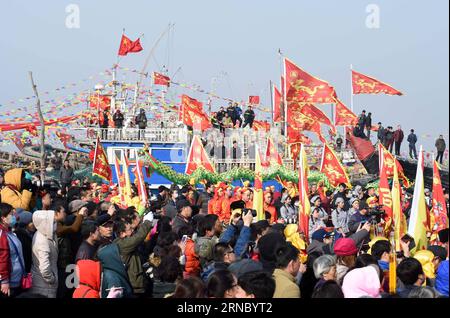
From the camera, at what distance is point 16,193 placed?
1159cm

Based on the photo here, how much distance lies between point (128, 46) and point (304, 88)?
41.8ft

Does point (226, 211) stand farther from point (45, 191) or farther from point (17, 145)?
point (17, 145)

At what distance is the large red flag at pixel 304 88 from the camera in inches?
994

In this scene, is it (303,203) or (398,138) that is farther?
(398,138)

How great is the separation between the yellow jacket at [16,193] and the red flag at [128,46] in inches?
986

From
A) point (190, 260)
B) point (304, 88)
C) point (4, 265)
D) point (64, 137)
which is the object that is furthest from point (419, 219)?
point (64, 137)

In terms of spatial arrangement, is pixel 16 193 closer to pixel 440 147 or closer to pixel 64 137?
pixel 440 147

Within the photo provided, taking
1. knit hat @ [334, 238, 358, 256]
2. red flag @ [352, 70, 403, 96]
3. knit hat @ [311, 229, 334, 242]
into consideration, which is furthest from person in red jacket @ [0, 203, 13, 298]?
red flag @ [352, 70, 403, 96]

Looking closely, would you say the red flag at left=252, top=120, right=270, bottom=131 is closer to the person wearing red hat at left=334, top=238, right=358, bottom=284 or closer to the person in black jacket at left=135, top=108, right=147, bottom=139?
the person in black jacket at left=135, top=108, right=147, bottom=139

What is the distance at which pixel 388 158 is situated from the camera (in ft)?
68.7

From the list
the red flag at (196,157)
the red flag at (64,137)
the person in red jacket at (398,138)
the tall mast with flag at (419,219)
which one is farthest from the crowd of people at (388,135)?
the tall mast with flag at (419,219)

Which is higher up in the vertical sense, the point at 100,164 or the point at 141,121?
the point at 141,121

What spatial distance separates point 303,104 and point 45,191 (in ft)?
48.1

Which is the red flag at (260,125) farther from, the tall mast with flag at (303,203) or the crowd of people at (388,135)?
the tall mast with flag at (303,203)
